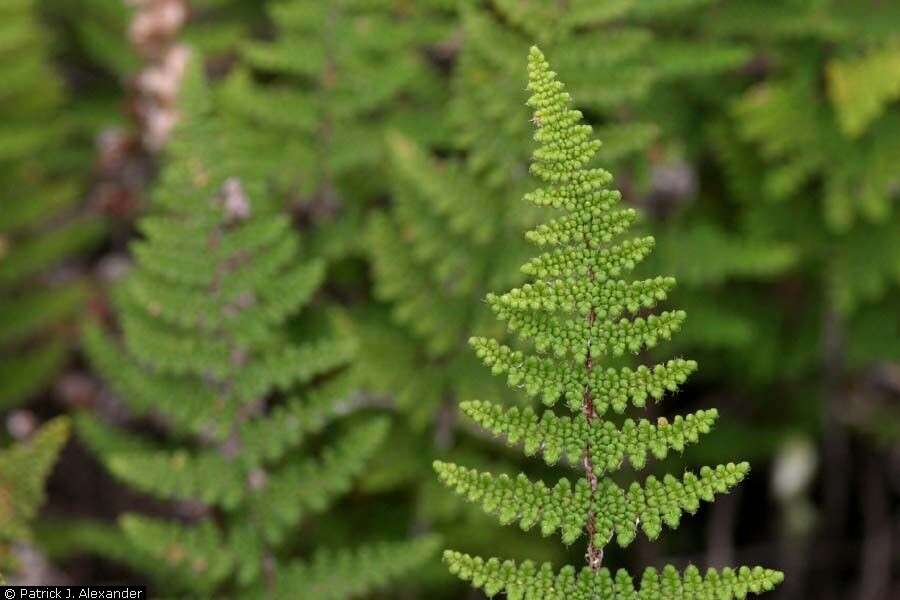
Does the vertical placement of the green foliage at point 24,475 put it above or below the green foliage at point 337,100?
below

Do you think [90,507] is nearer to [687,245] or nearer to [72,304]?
[72,304]

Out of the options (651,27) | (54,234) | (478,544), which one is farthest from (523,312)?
(54,234)

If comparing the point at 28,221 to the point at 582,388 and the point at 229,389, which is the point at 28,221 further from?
the point at 582,388

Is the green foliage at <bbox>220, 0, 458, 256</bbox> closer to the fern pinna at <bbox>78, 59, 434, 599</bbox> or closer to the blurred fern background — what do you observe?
the blurred fern background

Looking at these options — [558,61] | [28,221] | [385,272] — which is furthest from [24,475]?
[558,61]

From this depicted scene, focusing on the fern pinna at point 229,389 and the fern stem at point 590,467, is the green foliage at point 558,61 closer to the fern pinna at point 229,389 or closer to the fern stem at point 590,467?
the fern pinna at point 229,389

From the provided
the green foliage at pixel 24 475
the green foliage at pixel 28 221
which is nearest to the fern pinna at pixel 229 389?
the green foliage at pixel 24 475
